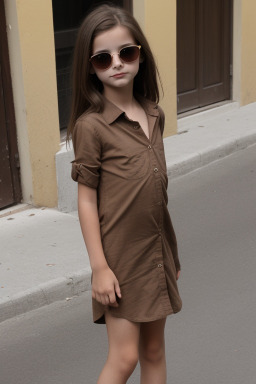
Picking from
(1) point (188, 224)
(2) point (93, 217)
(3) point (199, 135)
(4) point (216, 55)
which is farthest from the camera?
(4) point (216, 55)

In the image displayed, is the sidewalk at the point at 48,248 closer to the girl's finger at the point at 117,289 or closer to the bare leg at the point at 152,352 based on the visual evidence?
the bare leg at the point at 152,352

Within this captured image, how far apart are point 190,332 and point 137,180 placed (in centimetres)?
187

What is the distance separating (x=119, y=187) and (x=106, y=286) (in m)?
0.37

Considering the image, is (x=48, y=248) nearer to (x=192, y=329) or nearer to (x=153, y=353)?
(x=192, y=329)

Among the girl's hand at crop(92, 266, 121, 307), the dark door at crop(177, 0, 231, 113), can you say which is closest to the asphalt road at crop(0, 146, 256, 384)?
the girl's hand at crop(92, 266, 121, 307)

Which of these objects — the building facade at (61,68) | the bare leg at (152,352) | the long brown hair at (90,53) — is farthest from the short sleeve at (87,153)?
the building facade at (61,68)

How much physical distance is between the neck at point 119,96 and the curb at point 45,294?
2.18m

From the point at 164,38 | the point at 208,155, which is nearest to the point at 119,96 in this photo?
the point at 208,155

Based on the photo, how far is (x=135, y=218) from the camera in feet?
9.46

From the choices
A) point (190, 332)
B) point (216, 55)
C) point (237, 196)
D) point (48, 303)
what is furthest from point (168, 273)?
point (216, 55)

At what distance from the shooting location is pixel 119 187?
9.42 ft

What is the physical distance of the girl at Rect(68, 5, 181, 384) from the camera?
9.36 ft

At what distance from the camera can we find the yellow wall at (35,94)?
6.26 meters

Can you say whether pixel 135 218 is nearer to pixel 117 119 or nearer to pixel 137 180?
pixel 137 180
